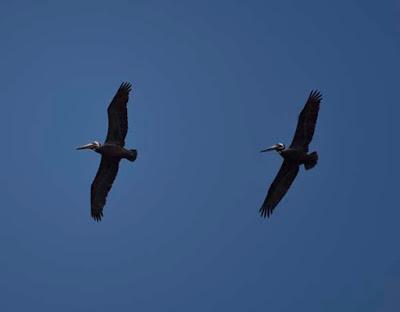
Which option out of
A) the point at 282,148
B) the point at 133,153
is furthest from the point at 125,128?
the point at 282,148

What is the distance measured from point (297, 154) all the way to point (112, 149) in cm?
752

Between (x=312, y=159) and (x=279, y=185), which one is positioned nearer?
(x=312, y=159)

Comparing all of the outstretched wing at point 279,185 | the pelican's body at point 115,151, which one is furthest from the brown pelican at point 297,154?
the pelican's body at point 115,151

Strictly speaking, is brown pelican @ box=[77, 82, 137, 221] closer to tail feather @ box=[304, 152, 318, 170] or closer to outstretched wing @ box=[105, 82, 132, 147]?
outstretched wing @ box=[105, 82, 132, 147]

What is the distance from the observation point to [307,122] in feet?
161

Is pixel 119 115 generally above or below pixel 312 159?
above

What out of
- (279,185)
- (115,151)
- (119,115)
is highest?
(119,115)

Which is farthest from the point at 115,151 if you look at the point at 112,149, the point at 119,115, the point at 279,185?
the point at 279,185

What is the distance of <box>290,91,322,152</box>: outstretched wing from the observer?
48.8m

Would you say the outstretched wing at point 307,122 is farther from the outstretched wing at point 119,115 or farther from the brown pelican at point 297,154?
the outstretched wing at point 119,115

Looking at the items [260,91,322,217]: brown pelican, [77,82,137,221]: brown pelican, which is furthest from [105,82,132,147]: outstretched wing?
[260,91,322,217]: brown pelican

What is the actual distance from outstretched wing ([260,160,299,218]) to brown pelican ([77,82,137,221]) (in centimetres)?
591

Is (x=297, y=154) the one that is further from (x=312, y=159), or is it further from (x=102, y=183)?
(x=102, y=183)

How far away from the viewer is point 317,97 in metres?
48.9
